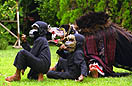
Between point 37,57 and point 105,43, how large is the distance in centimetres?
160

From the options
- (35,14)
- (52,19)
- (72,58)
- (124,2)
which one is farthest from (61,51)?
(35,14)

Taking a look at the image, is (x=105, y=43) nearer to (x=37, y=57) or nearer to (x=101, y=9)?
(x=37, y=57)

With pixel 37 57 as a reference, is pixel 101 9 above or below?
below

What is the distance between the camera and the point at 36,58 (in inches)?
227

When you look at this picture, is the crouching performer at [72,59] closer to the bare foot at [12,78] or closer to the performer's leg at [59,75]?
the performer's leg at [59,75]

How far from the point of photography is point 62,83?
5.69m

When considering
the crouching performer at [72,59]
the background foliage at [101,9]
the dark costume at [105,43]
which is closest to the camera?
the crouching performer at [72,59]

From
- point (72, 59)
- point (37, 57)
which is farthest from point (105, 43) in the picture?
point (37, 57)

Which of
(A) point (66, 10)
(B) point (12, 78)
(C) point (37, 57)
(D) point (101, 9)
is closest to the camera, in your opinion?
(B) point (12, 78)

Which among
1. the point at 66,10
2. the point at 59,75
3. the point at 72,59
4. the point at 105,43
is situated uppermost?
the point at 105,43

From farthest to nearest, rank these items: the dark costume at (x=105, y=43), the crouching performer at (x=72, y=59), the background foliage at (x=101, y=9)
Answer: the background foliage at (x=101, y=9), the dark costume at (x=105, y=43), the crouching performer at (x=72, y=59)

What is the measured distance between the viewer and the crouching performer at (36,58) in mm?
5637

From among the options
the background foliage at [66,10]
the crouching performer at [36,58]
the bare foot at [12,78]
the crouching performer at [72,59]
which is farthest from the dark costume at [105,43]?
the background foliage at [66,10]

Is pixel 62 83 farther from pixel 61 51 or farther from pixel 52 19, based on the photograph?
pixel 52 19
